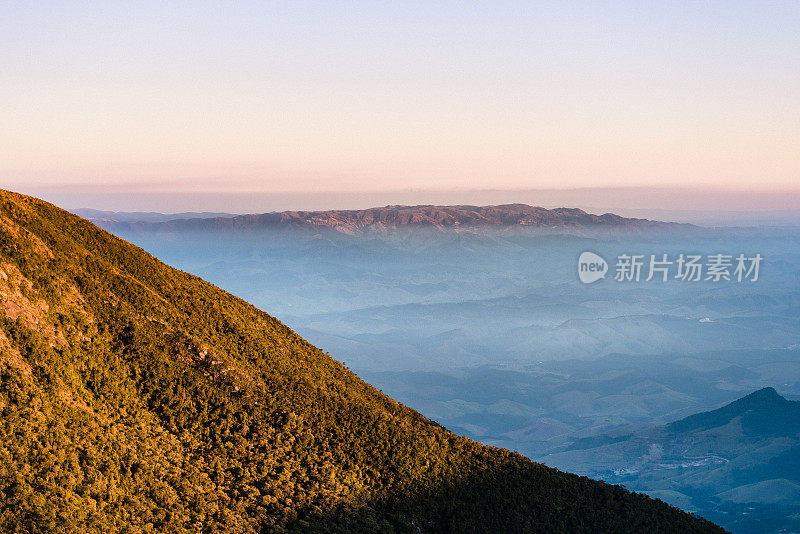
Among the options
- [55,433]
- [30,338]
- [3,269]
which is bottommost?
[55,433]

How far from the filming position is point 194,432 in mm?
32062

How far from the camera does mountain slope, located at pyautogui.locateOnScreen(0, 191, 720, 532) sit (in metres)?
25.7

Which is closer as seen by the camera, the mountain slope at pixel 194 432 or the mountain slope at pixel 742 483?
the mountain slope at pixel 194 432

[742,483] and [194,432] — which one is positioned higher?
[194,432]

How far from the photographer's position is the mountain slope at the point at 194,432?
84.4ft

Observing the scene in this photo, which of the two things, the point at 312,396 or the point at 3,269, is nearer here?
the point at 3,269

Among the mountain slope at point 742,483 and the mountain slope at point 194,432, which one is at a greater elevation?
the mountain slope at point 194,432

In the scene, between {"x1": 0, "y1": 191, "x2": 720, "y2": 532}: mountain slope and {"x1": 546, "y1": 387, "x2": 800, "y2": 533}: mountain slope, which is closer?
{"x1": 0, "y1": 191, "x2": 720, "y2": 532}: mountain slope

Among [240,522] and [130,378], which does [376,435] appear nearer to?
[240,522]

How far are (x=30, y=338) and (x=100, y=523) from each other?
8.90 metres

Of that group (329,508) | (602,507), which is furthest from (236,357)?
(602,507)

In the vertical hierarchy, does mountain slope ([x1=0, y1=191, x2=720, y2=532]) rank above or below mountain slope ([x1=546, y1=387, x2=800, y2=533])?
above

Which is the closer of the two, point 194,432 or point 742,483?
point 194,432

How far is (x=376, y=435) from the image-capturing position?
121 ft
